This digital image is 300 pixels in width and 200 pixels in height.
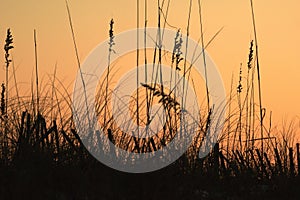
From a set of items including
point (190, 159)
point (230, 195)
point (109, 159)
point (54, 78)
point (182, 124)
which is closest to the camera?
point (230, 195)

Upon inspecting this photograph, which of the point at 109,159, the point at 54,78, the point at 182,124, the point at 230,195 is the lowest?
the point at 230,195

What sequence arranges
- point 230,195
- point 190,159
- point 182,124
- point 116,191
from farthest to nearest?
point 182,124
point 190,159
point 230,195
point 116,191

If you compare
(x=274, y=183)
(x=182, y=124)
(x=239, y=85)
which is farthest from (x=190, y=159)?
(x=239, y=85)

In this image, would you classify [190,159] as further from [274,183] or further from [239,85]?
[239,85]

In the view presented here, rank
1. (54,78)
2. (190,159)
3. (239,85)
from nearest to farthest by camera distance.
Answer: (190,159), (54,78), (239,85)

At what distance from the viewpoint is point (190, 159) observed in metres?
3.76

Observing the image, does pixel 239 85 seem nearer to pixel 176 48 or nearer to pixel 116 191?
pixel 176 48

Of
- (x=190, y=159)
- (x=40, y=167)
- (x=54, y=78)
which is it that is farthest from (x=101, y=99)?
(x=40, y=167)

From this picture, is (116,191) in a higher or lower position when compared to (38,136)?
lower

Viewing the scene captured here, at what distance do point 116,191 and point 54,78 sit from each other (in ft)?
5.43

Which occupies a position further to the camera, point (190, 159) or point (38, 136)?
point (190, 159)

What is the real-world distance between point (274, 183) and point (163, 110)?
0.96m

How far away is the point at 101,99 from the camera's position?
161 inches

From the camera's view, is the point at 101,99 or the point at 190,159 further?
the point at 101,99
